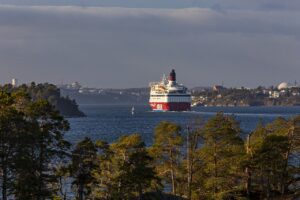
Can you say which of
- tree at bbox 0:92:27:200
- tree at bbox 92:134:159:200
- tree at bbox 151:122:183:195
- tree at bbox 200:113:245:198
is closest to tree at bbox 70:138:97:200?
tree at bbox 92:134:159:200

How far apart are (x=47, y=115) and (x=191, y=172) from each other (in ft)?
38.0

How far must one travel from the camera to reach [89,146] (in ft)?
116

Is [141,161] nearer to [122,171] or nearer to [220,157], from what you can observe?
[122,171]

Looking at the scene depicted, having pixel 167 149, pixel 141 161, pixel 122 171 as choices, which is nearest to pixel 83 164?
pixel 122 171

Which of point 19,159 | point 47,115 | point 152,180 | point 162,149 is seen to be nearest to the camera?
point 19,159

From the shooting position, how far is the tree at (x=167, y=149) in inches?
1676

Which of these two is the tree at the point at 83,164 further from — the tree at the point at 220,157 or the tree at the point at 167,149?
the tree at the point at 220,157

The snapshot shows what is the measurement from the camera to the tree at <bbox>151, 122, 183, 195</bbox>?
4256cm

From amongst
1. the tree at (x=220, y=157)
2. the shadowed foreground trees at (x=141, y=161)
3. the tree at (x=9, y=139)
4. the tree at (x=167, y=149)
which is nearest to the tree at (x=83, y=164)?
the shadowed foreground trees at (x=141, y=161)

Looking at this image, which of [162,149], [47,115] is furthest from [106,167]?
[162,149]

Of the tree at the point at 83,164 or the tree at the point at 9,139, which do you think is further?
the tree at the point at 83,164

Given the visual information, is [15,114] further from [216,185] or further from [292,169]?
[292,169]

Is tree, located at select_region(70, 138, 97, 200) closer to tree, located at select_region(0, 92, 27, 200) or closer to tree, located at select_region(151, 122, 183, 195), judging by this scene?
tree, located at select_region(0, 92, 27, 200)

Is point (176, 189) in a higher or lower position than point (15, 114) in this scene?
lower
